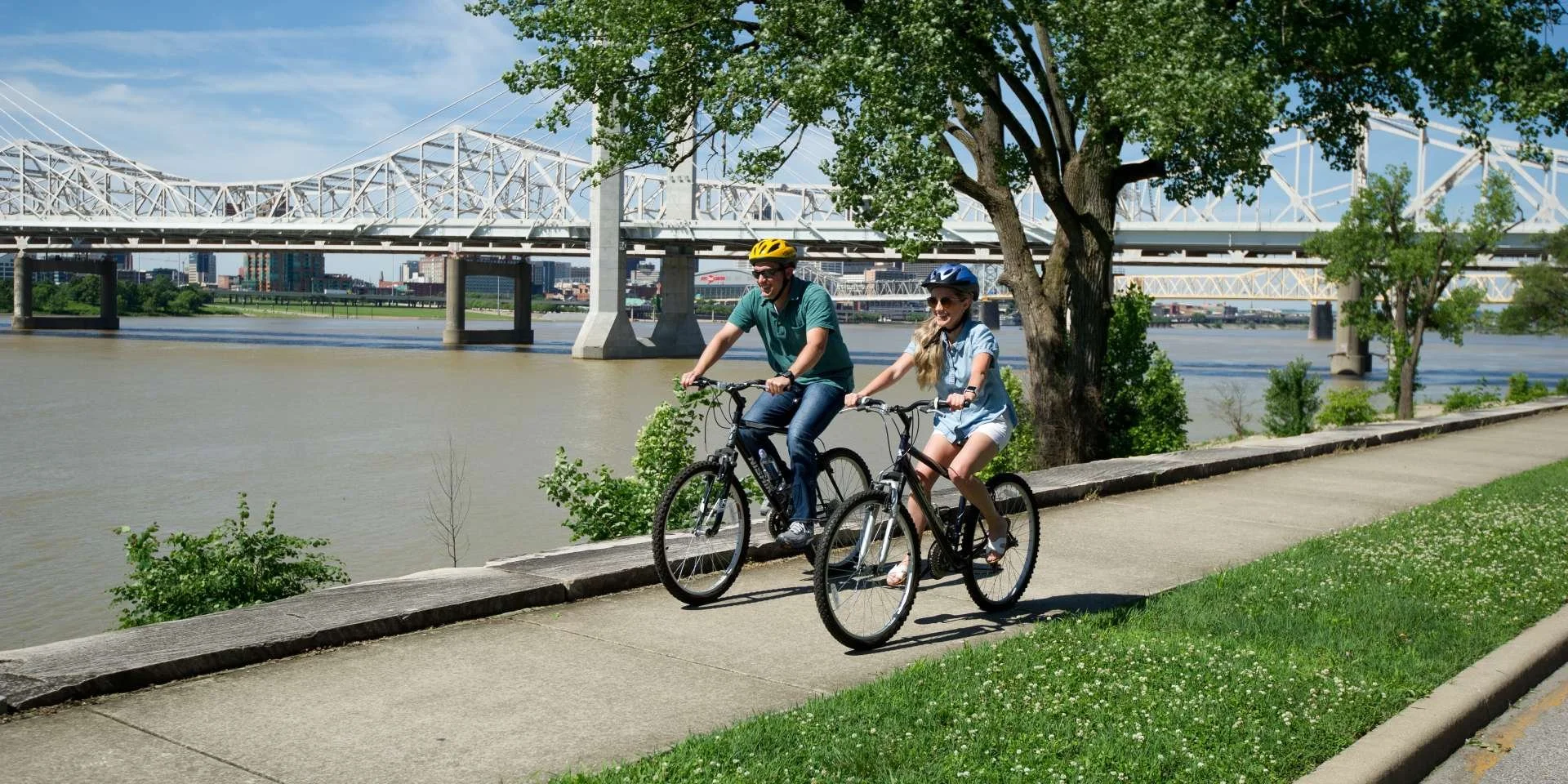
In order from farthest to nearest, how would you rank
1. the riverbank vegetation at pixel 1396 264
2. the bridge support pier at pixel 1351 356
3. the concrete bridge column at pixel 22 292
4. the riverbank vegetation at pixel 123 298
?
the riverbank vegetation at pixel 123 298
the concrete bridge column at pixel 22 292
the bridge support pier at pixel 1351 356
the riverbank vegetation at pixel 1396 264

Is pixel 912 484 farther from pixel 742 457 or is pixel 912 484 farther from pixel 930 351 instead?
pixel 742 457

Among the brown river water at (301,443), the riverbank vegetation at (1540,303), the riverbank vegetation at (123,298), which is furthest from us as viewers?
the riverbank vegetation at (123,298)

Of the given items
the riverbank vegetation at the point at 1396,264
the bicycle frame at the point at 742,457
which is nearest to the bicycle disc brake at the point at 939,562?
the bicycle frame at the point at 742,457

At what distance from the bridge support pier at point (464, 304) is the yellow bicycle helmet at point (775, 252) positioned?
75051 millimetres

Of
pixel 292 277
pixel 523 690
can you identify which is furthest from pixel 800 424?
pixel 292 277

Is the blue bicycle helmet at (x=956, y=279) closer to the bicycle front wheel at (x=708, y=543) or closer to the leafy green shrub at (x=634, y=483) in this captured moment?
the bicycle front wheel at (x=708, y=543)

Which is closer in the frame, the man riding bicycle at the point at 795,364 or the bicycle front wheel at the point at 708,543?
the bicycle front wheel at the point at 708,543

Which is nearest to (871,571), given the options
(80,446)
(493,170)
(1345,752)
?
(1345,752)

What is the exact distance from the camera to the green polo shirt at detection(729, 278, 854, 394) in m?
6.54

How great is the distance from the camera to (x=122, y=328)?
10494cm

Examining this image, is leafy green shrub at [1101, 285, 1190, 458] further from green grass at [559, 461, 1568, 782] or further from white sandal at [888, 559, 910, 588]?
white sandal at [888, 559, 910, 588]

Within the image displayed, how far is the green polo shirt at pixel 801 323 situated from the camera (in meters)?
6.54

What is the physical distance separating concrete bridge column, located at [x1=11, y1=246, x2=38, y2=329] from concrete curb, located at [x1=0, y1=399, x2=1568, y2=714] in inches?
3859

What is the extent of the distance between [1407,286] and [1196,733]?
958 inches
